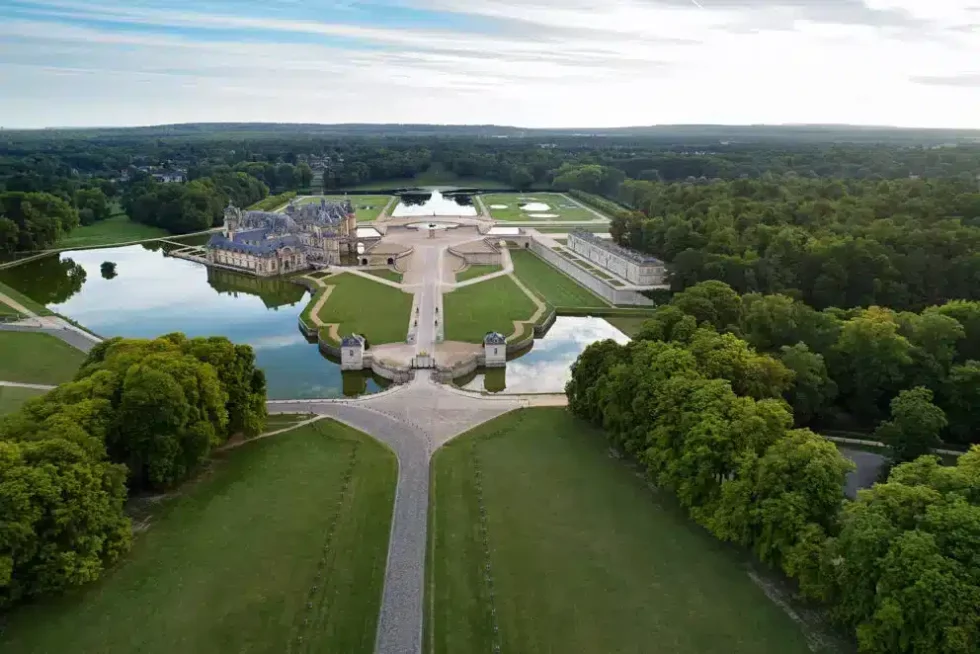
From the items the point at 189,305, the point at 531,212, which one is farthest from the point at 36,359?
the point at 531,212

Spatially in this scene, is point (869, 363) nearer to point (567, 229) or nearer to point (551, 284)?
point (551, 284)

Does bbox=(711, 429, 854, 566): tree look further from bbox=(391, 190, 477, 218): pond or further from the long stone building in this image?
bbox=(391, 190, 477, 218): pond

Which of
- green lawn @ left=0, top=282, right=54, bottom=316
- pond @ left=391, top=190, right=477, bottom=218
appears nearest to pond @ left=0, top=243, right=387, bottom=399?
green lawn @ left=0, top=282, right=54, bottom=316

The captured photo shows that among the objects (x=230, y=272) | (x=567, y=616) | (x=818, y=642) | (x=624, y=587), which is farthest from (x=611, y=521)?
(x=230, y=272)

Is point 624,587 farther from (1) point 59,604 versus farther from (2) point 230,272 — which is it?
(2) point 230,272

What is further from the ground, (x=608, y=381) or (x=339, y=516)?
(x=608, y=381)

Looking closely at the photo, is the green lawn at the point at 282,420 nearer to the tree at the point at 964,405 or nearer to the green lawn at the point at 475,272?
the tree at the point at 964,405
